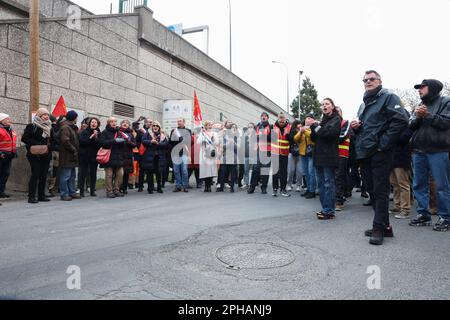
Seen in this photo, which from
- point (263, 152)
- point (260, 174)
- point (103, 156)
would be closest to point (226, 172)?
point (260, 174)

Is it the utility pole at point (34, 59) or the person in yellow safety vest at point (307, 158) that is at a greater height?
the utility pole at point (34, 59)

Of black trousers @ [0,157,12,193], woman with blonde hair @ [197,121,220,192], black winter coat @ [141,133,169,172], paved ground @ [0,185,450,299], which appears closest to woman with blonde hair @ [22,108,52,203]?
black trousers @ [0,157,12,193]

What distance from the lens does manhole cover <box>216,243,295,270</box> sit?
10.6 ft

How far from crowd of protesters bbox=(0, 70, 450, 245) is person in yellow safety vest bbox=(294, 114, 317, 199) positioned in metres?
0.03

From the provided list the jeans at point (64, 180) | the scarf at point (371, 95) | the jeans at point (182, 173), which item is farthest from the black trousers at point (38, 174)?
the scarf at point (371, 95)

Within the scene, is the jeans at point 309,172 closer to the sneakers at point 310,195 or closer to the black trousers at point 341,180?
the sneakers at point 310,195

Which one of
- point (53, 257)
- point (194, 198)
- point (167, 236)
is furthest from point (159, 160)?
point (53, 257)

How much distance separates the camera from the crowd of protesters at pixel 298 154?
4.23m

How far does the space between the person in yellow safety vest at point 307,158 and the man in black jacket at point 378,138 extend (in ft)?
10.6

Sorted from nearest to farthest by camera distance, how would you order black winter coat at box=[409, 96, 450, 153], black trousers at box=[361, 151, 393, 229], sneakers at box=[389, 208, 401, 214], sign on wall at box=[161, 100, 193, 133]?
black trousers at box=[361, 151, 393, 229]
black winter coat at box=[409, 96, 450, 153]
sneakers at box=[389, 208, 401, 214]
sign on wall at box=[161, 100, 193, 133]

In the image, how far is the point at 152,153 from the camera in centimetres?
868

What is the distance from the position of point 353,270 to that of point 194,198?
4948 millimetres

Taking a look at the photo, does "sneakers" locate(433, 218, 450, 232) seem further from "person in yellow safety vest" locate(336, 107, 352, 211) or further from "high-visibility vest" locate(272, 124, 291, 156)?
"high-visibility vest" locate(272, 124, 291, 156)

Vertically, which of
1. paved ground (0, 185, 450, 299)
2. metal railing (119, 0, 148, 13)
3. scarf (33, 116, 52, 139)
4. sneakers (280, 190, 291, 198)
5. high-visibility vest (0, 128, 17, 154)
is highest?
metal railing (119, 0, 148, 13)
